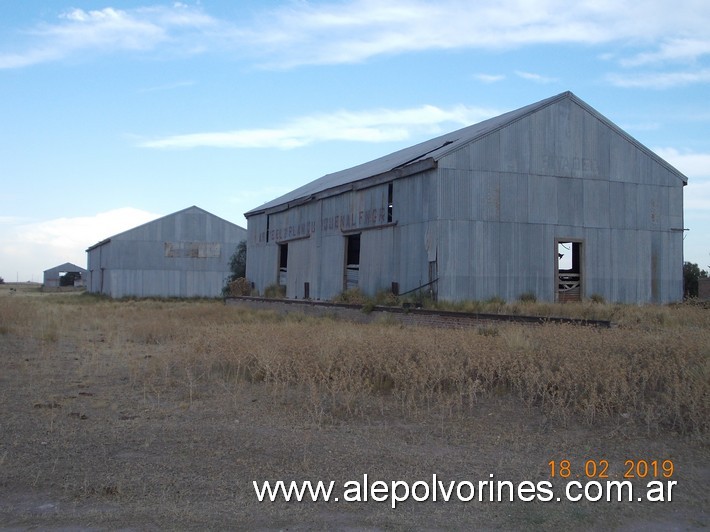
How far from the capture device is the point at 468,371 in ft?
31.6

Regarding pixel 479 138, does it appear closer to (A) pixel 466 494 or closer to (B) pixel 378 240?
(B) pixel 378 240

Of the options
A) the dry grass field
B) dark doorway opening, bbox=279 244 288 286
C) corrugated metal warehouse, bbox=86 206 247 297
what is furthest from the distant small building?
the dry grass field

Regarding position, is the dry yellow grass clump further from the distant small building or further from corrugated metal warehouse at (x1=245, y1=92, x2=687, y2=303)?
the distant small building

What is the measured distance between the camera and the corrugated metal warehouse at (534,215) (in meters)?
22.5

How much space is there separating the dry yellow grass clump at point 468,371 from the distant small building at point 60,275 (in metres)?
96.5

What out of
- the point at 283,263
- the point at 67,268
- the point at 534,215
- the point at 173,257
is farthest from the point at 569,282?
the point at 67,268

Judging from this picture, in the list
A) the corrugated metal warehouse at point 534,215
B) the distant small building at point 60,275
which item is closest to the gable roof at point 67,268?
the distant small building at point 60,275

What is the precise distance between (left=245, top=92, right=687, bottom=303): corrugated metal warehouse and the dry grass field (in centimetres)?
1005

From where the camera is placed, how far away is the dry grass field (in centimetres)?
540

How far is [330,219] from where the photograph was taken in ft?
100

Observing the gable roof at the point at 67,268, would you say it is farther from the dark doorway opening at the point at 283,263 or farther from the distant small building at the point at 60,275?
the dark doorway opening at the point at 283,263

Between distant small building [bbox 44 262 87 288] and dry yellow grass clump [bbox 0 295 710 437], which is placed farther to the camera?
distant small building [bbox 44 262 87 288]
